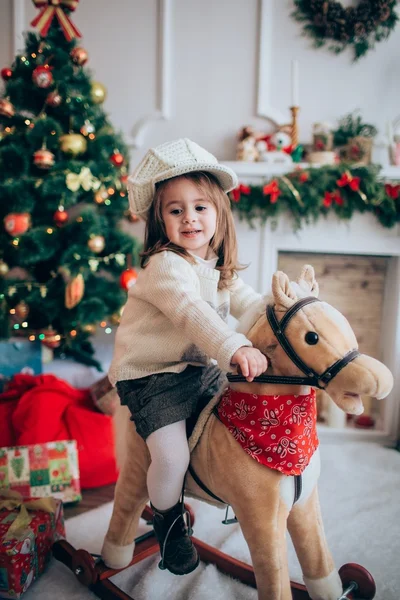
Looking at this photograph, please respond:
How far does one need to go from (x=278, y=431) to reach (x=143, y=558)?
71cm

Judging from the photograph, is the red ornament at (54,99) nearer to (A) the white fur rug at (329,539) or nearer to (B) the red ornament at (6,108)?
(B) the red ornament at (6,108)

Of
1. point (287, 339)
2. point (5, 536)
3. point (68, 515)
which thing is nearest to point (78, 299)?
point (68, 515)

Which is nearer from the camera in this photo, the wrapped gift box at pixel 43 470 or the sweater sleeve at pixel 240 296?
the sweater sleeve at pixel 240 296

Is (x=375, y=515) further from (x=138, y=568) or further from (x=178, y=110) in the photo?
(x=178, y=110)

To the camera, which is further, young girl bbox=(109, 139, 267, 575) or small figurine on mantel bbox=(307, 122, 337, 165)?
small figurine on mantel bbox=(307, 122, 337, 165)

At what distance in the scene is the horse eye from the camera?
840 millimetres

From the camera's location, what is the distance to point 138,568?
1351mm

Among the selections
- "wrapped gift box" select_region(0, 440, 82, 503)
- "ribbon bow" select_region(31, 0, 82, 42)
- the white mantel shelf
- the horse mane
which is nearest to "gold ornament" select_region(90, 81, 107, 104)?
"ribbon bow" select_region(31, 0, 82, 42)

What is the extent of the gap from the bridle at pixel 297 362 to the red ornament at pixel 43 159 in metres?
1.46

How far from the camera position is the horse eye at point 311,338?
33.1 inches

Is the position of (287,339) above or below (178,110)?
below

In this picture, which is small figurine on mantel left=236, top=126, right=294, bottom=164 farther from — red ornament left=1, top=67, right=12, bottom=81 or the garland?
red ornament left=1, top=67, right=12, bottom=81

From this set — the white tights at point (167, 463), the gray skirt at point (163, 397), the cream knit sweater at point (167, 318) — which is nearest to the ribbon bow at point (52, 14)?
the cream knit sweater at point (167, 318)

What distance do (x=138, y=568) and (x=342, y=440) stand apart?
1378 mm
